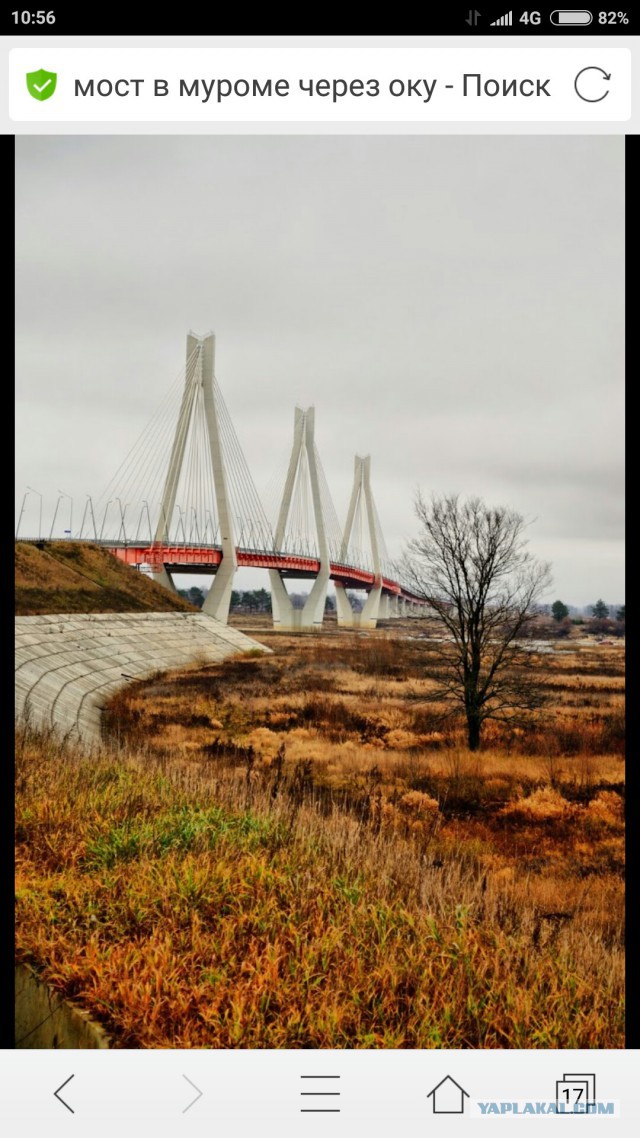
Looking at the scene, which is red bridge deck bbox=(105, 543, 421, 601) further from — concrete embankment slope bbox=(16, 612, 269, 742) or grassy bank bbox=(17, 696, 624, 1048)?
grassy bank bbox=(17, 696, 624, 1048)

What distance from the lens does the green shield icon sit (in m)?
3.36

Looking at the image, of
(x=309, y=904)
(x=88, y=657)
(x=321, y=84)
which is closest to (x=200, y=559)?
(x=88, y=657)

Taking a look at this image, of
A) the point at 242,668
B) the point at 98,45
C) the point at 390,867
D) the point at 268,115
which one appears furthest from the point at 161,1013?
the point at 242,668

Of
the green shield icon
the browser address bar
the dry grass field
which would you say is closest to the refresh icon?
the browser address bar
